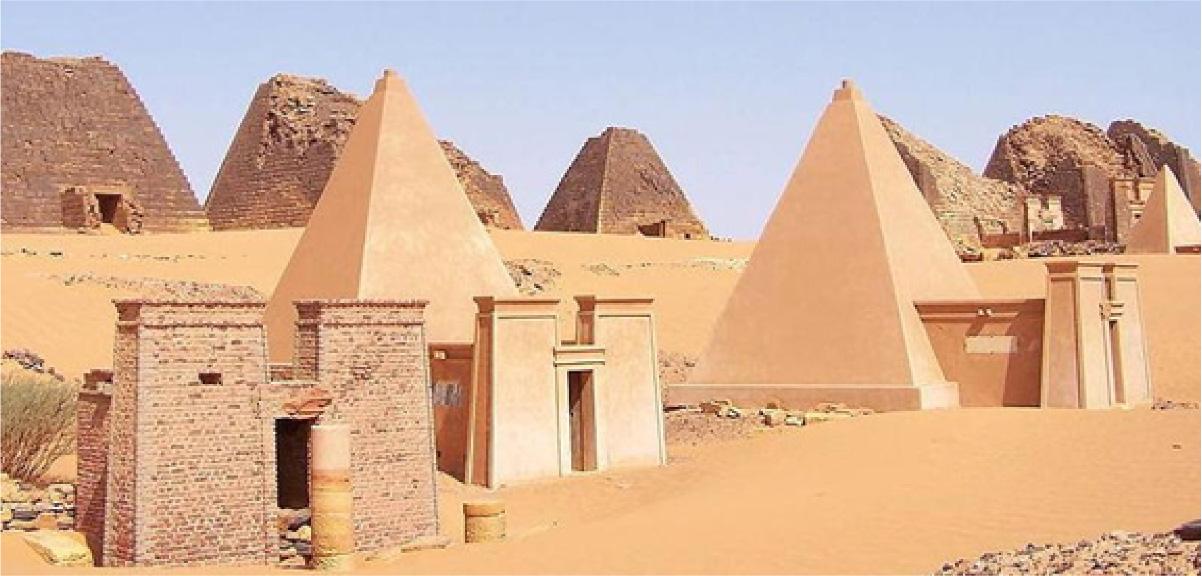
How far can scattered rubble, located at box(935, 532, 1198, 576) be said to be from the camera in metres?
8.24

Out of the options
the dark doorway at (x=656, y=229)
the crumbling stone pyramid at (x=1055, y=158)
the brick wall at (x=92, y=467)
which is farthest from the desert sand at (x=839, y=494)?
the crumbling stone pyramid at (x=1055, y=158)

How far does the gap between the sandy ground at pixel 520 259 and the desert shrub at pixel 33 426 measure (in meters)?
4.53

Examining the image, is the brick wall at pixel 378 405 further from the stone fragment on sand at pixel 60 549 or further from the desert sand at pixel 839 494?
the stone fragment on sand at pixel 60 549

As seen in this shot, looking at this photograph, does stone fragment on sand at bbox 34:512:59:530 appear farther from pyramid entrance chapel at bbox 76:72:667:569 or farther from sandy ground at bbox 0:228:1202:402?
sandy ground at bbox 0:228:1202:402

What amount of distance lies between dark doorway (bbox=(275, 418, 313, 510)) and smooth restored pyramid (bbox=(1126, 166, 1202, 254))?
30.0 meters

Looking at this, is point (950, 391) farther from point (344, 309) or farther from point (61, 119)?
point (61, 119)

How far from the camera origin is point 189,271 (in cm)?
3189

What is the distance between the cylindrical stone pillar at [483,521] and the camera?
1307cm

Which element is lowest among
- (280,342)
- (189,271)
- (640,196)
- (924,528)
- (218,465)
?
(924,528)

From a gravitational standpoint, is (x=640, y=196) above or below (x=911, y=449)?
above

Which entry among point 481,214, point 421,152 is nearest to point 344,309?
point 421,152

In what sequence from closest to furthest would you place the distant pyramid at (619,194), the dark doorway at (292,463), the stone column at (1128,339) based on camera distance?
the dark doorway at (292,463) < the stone column at (1128,339) < the distant pyramid at (619,194)

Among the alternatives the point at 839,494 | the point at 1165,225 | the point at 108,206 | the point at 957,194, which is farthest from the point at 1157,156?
the point at 839,494

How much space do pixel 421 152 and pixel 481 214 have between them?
25520 millimetres
